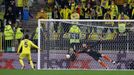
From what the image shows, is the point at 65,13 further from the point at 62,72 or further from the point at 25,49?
the point at 62,72

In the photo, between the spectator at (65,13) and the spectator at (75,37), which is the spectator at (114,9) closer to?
the spectator at (65,13)

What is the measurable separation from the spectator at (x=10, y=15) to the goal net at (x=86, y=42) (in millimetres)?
6643

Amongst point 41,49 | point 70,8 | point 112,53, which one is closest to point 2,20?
point 70,8

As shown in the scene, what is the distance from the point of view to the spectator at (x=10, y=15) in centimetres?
2402

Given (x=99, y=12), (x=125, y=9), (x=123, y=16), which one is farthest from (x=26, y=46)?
(x=125, y=9)

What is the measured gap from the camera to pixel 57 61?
56.3 feet

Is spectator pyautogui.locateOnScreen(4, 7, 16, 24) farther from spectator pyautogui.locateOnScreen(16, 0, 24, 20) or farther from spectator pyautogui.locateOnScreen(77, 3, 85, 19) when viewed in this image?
spectator pyautogui.locateOnScreen(77, 3, 85, 19)

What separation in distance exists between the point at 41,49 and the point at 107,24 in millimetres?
2192

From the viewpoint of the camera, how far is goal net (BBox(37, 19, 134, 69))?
16.9 metres

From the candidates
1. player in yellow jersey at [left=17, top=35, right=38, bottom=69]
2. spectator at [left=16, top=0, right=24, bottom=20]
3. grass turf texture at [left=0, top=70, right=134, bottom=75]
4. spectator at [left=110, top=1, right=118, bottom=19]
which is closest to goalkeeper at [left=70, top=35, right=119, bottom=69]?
grass turf texture at [left=0, top=70, right=134, bottom=75]

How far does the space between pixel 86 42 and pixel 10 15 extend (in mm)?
7804

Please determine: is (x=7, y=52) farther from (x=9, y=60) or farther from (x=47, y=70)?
(x=47, y=70)

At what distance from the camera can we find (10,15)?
2438 centimetres

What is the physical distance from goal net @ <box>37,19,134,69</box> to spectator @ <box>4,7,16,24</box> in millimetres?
6643
